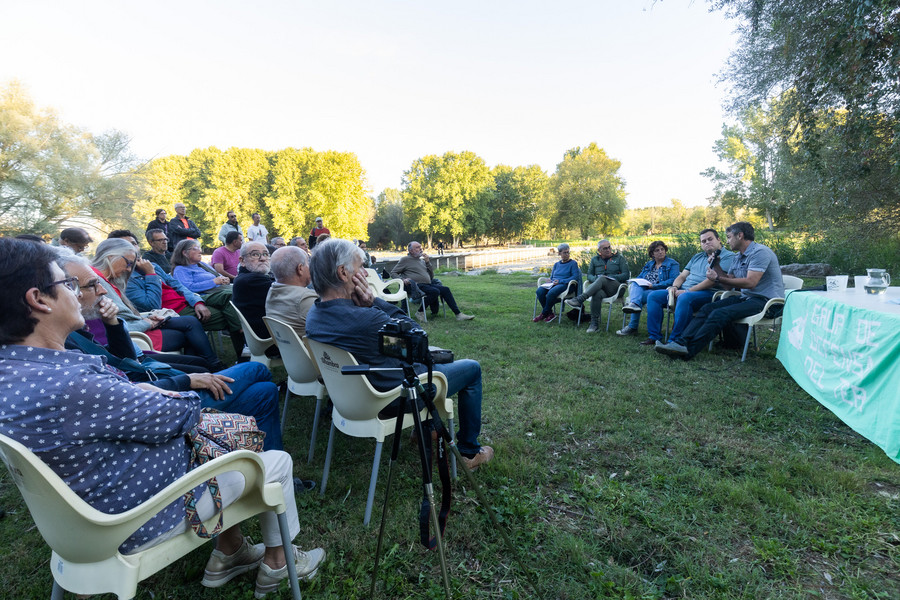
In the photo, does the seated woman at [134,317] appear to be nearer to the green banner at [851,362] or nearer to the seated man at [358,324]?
the seated man at [358,324]

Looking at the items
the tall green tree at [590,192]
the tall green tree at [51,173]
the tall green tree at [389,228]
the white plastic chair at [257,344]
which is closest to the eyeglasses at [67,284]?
the white plastic chair at [257,344]

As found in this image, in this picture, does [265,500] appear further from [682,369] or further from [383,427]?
[682,369]

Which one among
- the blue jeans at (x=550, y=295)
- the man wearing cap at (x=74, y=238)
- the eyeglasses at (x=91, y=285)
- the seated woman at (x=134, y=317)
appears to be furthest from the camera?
the blue jeans at (x=550, y=295)

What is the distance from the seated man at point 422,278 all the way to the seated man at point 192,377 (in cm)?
557

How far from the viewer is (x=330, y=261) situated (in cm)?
239

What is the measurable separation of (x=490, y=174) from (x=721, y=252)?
165 ft

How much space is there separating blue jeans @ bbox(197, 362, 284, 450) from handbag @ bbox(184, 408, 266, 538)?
0.28 m

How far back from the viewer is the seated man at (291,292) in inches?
123

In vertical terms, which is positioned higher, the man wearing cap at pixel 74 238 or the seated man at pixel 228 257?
the man wearing cap at pixel 74 238

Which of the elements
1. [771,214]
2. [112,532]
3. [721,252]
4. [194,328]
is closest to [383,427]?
[112,532]

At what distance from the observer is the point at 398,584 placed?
1933 millimetres

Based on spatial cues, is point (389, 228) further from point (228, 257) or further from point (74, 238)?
point (74, 238)

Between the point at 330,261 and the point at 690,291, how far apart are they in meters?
4.93

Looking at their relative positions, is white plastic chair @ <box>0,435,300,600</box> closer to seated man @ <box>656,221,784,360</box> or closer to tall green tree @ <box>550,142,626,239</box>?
seated man @ <box>656,221,784,360</box>
